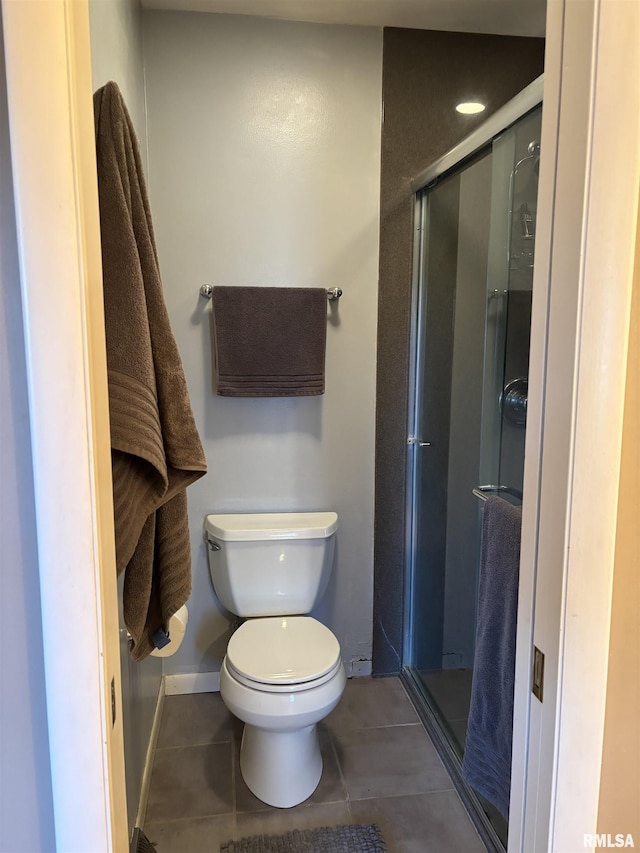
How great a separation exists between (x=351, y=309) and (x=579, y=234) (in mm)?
1542

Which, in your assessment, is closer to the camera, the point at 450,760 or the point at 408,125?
the point at 450,760

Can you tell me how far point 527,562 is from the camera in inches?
30.9

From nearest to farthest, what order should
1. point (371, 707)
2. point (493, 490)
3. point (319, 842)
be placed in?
point (319, 842)
point (493, 490)
point (371, 707)

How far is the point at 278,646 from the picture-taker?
1.83 metres

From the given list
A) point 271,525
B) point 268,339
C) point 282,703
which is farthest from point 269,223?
point 282,703

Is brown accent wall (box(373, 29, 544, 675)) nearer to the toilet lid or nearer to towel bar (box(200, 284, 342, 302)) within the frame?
towel bar (box(200, 284, 342, 302))

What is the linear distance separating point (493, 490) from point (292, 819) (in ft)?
3.71

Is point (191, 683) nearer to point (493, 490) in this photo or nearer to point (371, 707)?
point (371, 707)

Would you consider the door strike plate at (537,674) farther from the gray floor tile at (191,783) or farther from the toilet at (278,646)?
the gray floor tile at (191,783)

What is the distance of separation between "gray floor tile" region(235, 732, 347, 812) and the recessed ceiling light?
2.33m

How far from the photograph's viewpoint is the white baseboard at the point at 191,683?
228 cm

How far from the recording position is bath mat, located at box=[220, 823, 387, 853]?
1.57 m

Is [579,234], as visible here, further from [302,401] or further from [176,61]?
[176,61]

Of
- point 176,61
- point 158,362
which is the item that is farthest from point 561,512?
point 176,61
